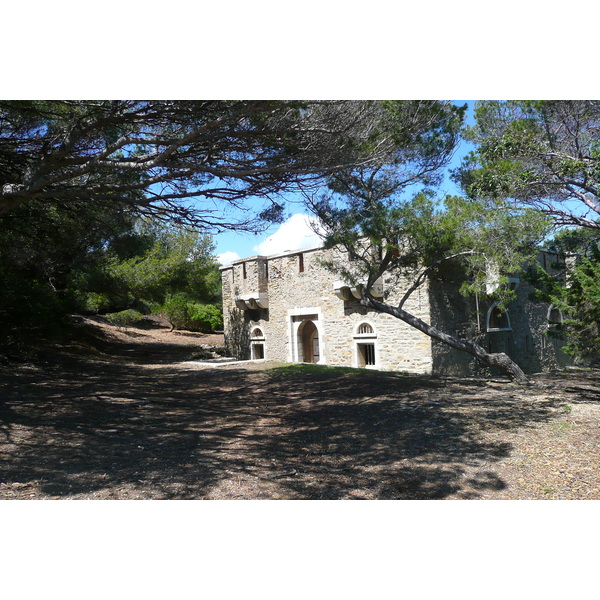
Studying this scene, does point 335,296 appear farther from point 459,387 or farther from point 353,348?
point 459,387

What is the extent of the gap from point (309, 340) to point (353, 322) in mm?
2127

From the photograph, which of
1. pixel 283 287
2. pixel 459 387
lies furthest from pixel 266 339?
pixel 459 387

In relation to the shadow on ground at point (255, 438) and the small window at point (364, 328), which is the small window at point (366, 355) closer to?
the small window at point (364, 328)

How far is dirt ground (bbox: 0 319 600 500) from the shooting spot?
3.73 metres

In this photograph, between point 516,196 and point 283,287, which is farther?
point 283,287

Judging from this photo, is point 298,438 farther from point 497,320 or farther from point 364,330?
point 497,320

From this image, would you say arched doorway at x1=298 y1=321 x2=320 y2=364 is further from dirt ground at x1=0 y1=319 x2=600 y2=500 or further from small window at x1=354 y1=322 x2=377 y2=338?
dirt ground at x1=0 y1=319 x2=600 y2=500

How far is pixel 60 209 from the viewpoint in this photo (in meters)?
7.40

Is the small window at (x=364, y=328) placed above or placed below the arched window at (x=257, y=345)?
above

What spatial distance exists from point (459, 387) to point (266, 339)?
25.3 feet

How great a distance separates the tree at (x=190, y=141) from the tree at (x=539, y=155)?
244cm

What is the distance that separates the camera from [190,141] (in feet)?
15.8

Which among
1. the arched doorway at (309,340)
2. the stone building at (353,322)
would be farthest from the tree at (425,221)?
the arched doorway at (309,340)

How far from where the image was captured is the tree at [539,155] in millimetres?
7152
